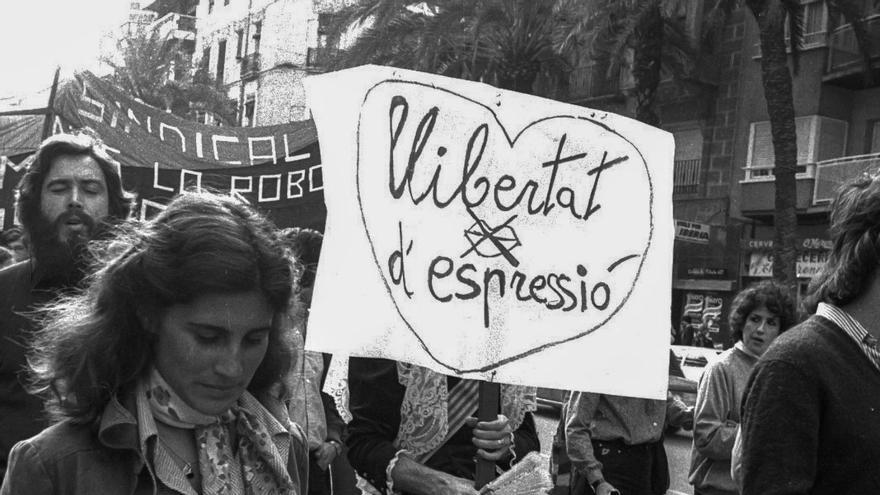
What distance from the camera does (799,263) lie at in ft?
74.9

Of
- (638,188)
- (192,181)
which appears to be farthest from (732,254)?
(638,188)

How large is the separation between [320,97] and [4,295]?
1.14 meters

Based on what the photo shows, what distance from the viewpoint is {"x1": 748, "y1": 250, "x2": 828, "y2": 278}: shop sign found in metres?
22.4

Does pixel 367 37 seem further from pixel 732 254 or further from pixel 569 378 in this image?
pixel 569 378

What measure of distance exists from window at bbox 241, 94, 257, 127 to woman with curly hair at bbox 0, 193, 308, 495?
41.9 m

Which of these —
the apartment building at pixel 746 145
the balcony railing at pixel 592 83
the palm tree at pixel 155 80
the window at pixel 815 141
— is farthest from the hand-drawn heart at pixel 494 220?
the palm tree at pixel 155 80

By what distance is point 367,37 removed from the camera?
819 inches

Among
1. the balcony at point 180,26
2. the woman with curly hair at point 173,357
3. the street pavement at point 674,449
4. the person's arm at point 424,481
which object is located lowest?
the street pavement at point 674,449

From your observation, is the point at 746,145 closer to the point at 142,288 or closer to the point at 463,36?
the point at 463,36

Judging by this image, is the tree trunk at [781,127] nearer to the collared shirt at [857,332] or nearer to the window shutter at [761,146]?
the window shutter at [761,146]

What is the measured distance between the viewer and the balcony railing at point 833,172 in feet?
72.2

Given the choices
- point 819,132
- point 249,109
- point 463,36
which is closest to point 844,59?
point 819,132

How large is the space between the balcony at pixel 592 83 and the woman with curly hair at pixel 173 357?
25275 millimetres

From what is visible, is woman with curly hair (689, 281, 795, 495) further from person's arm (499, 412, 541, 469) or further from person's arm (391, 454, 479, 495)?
person's arm (391, 454, 479, 495)
